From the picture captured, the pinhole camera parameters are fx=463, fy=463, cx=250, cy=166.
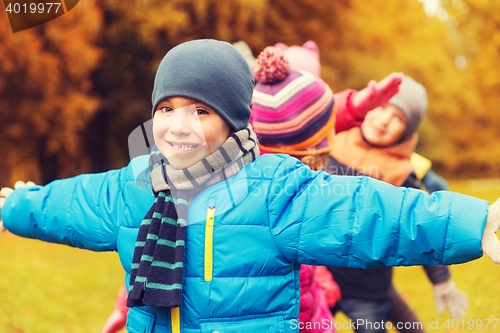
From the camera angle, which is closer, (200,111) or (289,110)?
(200,111)

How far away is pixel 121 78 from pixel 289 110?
10.6 metres

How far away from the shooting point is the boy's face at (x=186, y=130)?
65.0 inches

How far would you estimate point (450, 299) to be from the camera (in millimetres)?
3154

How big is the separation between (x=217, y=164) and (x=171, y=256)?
36cm

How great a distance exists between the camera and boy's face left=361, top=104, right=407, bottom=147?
10.1ft

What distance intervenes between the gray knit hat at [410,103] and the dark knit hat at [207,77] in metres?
1.71

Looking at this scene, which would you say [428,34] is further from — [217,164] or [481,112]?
[217,164]

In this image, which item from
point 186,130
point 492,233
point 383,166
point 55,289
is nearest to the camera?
point 492,233

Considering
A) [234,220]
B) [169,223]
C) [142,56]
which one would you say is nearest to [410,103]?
[234,220]

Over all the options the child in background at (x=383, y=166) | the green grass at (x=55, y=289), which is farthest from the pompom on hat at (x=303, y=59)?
the green grass at (x=55, y=289)

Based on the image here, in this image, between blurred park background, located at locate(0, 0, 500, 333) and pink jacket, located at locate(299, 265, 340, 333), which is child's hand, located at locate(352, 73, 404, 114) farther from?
blurred park background, located at locate(0, 0, 500, 333)

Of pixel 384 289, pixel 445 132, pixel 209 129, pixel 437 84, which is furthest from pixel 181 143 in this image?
pixel 445 132

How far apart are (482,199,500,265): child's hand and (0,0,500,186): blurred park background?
203 inches

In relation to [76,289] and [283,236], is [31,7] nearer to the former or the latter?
[76,289]
